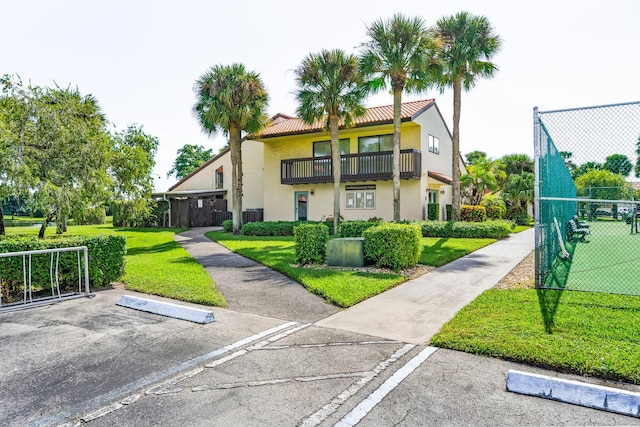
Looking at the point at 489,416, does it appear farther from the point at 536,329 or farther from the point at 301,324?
the point at 301,324

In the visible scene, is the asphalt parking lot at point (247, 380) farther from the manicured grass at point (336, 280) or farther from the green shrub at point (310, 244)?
the green shrub at point (310, 244)

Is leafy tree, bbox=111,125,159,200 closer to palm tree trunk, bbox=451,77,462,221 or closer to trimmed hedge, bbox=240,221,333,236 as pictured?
trimmed hedge, bbox=240,221,333,236

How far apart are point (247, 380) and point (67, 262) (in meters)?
5.90

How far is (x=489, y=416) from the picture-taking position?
325 cm

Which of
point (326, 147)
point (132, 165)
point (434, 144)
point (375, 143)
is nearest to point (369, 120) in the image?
point (375, 143)

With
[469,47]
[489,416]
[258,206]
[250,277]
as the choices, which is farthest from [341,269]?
[258,206]

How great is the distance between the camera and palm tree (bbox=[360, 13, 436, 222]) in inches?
667

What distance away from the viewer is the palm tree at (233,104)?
806 inches

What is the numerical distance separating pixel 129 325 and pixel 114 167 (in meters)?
9.12

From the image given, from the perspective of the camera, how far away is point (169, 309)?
6.39 m

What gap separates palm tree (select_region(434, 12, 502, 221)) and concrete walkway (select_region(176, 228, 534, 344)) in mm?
10004

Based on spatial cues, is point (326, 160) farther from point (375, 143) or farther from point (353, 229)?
point (353, 229)

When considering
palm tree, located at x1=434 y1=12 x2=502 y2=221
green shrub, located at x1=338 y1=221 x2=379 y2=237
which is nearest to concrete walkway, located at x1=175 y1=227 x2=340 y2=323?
green shrub, located at x1=338 y1=221 x2=379 y2=237

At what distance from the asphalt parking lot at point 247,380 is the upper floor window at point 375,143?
18.1 metres
